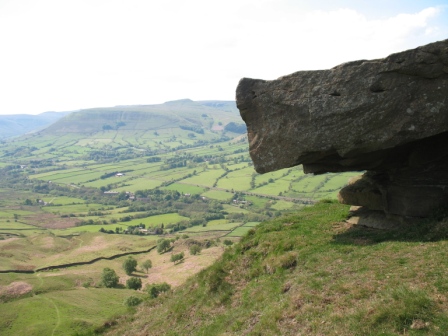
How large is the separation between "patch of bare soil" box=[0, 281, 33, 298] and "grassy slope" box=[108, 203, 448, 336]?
39.6m

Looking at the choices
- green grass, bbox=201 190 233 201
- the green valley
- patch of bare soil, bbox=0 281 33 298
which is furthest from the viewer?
green grass, bbox=201 190 233 201

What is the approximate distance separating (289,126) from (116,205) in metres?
183

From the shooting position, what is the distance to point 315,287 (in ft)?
A: 46.8

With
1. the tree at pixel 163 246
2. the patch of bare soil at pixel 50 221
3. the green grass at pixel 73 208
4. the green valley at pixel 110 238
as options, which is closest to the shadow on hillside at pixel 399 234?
the green valley at pixel 110 238

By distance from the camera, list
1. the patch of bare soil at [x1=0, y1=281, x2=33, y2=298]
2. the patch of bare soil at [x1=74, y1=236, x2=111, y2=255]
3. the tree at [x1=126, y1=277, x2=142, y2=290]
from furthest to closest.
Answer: the patch of bare soil at [x1=74, y1=236, x2=111, y2=255]
the tree at [x1=126, y1=277, x2=142, y2=290]
the patch of bare soil at [x1=0, y1=281, x2=33, y2=298]

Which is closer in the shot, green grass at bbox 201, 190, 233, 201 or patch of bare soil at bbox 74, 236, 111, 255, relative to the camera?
patch of bare soil at bbox 74, 236, 111, 255

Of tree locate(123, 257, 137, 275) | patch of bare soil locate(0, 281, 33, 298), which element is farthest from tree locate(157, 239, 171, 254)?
patch of bare soil locate(0, 281, 33, 298)

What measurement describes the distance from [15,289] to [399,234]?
196 ft

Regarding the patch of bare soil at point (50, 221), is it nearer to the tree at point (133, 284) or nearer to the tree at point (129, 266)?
the tree at point (129, 266)

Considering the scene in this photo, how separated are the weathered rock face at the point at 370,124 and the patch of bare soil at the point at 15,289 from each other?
52.6 meters

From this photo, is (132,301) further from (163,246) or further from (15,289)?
(163,246)

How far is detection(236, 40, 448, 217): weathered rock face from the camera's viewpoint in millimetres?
15500

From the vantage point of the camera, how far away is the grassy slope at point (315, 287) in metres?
11.0

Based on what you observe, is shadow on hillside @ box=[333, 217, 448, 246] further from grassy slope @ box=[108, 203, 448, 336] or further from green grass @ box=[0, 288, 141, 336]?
green grass @ box=[0, 288, 141, 336]
